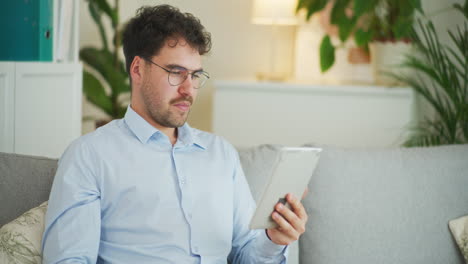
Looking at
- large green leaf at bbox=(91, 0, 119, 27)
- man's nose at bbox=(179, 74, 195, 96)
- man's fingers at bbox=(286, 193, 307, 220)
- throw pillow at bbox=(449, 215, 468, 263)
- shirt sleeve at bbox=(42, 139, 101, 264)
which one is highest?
large green leaf at bbox=(91, 0, 119, 27)

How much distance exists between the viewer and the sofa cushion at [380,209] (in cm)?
179

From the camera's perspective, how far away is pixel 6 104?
1799 mm

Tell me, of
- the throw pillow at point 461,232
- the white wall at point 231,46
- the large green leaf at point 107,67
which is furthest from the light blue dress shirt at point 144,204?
the white wall at point 231,46

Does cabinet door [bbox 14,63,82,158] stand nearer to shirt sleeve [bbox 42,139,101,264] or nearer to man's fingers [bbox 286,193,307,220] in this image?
shirt sleeve [bbox 42,139,101,264]

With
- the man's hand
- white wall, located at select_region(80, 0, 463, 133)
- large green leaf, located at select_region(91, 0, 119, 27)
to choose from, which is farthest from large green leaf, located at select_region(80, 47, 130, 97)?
the man's hand

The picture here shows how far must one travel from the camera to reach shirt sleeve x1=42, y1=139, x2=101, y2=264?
133 centimetres

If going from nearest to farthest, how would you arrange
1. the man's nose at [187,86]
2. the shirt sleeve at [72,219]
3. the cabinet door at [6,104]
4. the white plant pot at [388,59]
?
the shirt sleeve at [72,219] → the man's nose at [187,86] → the cabinet door at [6,104] → the white plant pot at [388,59]

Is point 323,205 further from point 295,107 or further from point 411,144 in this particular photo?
point 295,107

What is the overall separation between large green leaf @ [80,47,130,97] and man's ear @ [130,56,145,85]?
6.96 ft

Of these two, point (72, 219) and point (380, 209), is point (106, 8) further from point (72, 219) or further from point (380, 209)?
point (72, 219)

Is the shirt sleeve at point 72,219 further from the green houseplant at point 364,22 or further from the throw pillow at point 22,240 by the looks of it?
the green houseplant at point 364,22

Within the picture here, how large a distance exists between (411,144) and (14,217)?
181 cm

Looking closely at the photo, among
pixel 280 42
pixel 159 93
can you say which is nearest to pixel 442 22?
pixel 280 42

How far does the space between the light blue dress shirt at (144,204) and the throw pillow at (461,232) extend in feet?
2.08
